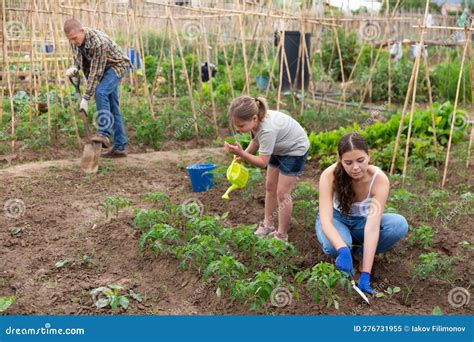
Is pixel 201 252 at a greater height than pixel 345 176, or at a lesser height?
lesser

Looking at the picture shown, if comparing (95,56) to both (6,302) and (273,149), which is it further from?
(6,302)

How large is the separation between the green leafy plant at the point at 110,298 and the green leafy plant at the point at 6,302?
1.31 ft

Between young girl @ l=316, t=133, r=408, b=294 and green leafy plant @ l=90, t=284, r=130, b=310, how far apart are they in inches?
45.5

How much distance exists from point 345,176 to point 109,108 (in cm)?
323

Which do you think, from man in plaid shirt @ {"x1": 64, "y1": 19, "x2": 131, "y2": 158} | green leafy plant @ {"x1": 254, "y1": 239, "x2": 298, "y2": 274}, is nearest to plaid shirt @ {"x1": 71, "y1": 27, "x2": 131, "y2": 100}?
man in plaid shirt @ {"x1": 64, "y1": 19, "x2": 131, "y2": 158}

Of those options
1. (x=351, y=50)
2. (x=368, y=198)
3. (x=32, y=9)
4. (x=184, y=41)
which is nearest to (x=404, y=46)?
(x=351, y=50)

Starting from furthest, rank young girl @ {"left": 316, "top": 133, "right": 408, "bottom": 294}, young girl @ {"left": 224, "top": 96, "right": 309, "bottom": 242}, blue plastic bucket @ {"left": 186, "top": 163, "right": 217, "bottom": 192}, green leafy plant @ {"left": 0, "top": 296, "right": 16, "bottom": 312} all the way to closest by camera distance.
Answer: blue plastic bucket @ {"left": 186, "top": 163, "right": 217, "bottom": 192} < young girl @ {"left": 224, "top": 96, "right": 309, "bottom": 242} < young girl @ {"left": 316, "top": 133, "right": 408, "bottom": 294} < green leafy plant @ {"left": 0, "top": 296, "right": 16, "bottom": 312}

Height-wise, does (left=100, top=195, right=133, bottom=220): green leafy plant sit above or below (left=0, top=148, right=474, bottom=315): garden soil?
above

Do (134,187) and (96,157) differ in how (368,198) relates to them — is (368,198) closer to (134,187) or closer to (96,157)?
(134,187)

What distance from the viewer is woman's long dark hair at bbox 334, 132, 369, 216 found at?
3363 millimetres

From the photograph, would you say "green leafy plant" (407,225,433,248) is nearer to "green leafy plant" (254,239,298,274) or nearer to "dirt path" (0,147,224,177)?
"green leafy plant" (254,239,298,274)

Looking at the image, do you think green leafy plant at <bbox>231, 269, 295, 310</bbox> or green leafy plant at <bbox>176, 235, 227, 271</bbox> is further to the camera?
green leafy plant at <bbox>176, 235, 227, 271</bbox>

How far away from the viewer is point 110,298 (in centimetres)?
324

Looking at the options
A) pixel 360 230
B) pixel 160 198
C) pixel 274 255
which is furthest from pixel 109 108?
pixel 360 230
